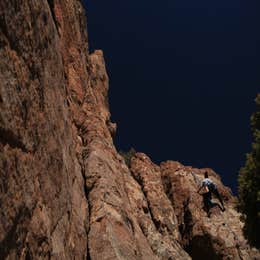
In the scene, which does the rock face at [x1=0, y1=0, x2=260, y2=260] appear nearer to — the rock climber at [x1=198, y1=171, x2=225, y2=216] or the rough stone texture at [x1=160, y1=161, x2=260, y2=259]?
the rough stone texture at [x1=160, y1=161, x2=260, y2=259]

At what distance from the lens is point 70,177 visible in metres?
15.7

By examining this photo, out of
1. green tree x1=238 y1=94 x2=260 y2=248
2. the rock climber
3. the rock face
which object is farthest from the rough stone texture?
green tree x1=238 y1=94 x2=260 y2=248

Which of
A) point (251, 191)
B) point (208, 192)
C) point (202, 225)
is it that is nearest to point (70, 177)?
point (251, 191)

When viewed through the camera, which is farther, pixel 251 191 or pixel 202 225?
pixel 202 225

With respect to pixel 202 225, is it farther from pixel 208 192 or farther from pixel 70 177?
pixel 70 177

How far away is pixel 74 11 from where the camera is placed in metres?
30.0

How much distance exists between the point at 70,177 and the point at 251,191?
11046 millimetres

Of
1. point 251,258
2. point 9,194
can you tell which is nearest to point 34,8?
point 9,194

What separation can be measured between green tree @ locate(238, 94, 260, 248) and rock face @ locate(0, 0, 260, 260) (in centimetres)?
414

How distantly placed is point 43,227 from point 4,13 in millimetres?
5403

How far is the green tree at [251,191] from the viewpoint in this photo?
864 inches

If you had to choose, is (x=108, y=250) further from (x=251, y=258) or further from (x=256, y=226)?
(x=251, y=258)

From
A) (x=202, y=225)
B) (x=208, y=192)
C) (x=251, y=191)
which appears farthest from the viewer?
(x=208, y=192)

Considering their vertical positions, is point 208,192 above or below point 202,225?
above
